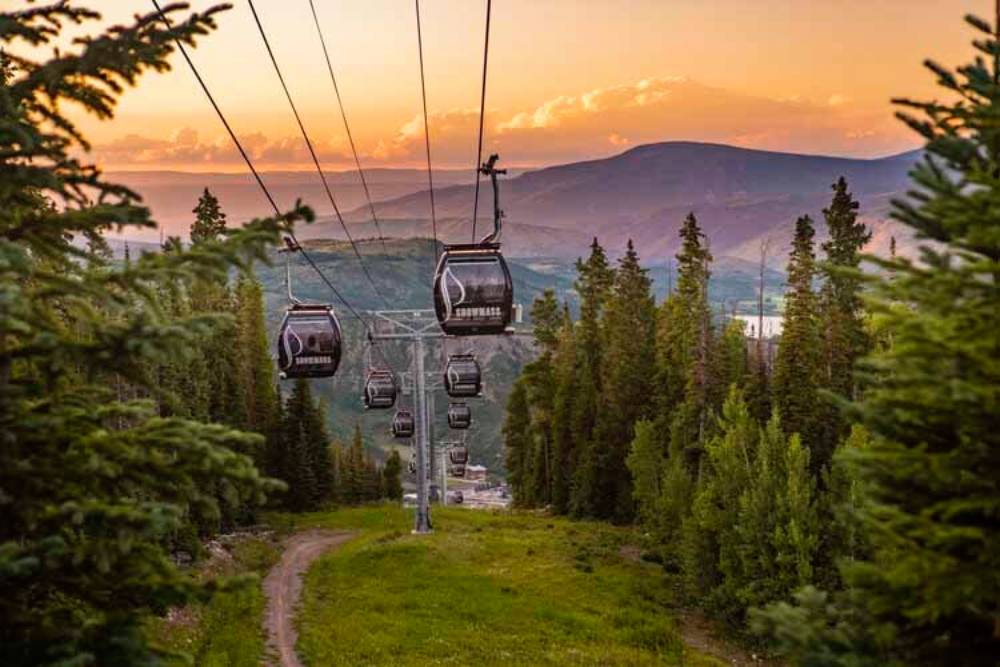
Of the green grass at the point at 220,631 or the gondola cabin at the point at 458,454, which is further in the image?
the gondola cabin at the point at 458,454

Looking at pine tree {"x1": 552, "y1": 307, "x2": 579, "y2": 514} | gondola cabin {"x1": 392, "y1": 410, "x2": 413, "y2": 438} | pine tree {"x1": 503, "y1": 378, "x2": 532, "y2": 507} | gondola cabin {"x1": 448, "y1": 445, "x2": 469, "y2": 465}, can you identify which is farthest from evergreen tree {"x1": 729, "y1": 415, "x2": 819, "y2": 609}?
pine tree {"x1": 503, "y1": 378, "x2": 532, "y2": 507}

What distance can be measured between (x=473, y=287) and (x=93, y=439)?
17.3m

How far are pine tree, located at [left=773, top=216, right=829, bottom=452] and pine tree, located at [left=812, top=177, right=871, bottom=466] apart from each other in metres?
0.78

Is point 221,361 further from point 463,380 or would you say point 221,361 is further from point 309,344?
point 309,344

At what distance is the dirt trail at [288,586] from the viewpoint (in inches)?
1149

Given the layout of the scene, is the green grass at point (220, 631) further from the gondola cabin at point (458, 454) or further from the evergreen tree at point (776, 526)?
the gondola cabin at point (458, 454)

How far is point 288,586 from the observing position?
132ft

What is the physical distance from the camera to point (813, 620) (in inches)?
350

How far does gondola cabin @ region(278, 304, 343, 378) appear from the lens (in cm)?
3456

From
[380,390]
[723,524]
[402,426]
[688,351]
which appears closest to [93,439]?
[723,524]

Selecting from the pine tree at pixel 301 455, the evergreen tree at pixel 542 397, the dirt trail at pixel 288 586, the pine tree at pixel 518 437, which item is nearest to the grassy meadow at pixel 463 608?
the dirt trail at pixel 288 586

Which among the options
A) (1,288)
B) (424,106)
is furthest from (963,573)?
(424,106)

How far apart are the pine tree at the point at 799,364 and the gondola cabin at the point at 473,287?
94.4ft

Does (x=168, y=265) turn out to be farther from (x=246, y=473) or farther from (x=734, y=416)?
(x=734, y=416)
